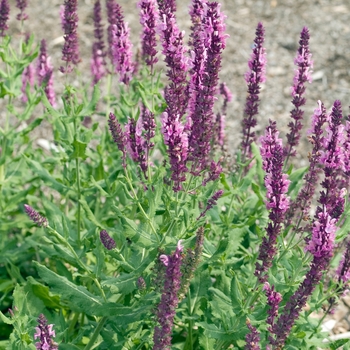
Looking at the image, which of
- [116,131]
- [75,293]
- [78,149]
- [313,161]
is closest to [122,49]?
[78,149]

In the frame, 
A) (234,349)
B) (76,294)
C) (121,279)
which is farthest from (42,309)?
(234,349)

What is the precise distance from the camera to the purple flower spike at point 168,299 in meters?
2.89

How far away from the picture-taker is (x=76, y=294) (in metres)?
4.04

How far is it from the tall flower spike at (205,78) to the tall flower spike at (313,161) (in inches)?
25.0

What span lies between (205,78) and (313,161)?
0.84m

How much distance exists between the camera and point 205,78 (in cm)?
369

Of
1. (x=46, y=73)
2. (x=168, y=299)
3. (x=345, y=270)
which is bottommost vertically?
(x=345, y=270)

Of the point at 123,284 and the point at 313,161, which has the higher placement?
the point at 313,161

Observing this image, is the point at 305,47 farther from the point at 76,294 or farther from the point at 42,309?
the point at 42,309

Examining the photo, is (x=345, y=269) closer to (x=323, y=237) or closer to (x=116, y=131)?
(x=323, y=237)

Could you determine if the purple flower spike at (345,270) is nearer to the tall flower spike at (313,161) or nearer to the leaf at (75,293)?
the tall flower spike at (313,161)

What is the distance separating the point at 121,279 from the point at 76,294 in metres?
0.39

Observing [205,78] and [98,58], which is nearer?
[205,78]

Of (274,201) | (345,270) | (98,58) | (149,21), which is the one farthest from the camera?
(98,58)
